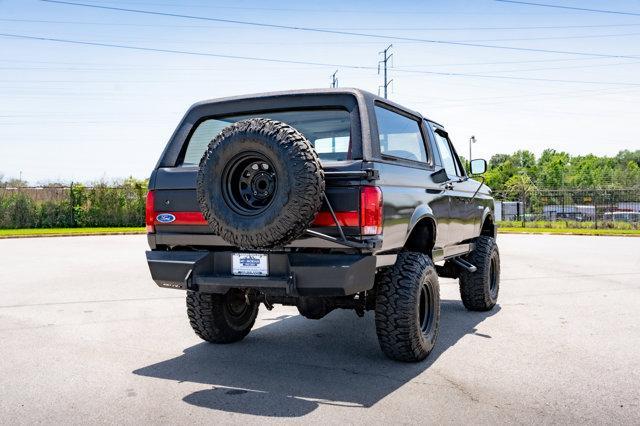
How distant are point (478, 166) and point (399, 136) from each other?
2.08 m

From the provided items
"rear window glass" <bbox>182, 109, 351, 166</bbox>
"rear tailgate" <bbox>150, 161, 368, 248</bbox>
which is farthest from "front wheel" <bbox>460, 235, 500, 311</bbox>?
"rear tailgate" <bbox>150, 161, 368, 248</bbox>

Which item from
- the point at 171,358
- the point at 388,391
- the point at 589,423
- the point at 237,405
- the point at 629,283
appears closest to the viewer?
the point at 589,423

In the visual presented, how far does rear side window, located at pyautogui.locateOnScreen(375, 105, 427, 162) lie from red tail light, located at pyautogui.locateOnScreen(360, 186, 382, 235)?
63cm

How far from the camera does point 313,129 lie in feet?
16.2

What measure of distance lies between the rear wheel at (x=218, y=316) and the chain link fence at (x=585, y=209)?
25.4 metres

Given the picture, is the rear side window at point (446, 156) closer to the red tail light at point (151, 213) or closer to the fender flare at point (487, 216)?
the fender flare at point (487, 216)

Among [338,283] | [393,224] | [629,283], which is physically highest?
[393,224]

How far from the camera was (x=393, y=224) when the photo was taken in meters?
4.51

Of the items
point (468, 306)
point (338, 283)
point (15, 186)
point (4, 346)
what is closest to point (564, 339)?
point (468, 306)

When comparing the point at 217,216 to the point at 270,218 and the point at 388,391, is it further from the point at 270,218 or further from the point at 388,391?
the point at 388,391

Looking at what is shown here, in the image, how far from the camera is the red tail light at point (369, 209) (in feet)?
13.7

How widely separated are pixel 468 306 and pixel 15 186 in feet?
86.7

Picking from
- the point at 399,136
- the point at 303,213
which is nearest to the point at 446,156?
the point at 399,136

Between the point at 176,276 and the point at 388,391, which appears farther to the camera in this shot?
the point at 176,276
